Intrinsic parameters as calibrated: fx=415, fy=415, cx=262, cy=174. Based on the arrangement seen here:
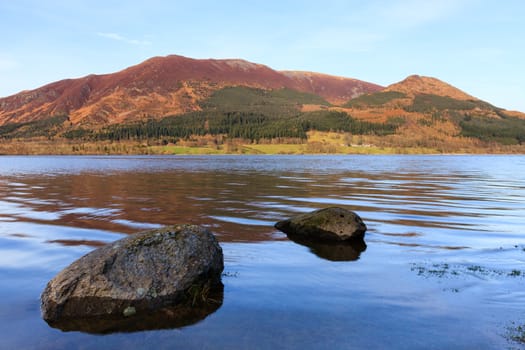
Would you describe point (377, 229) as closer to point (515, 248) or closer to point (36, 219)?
point (515, 248)

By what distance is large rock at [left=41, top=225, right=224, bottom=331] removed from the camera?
9.97 metres

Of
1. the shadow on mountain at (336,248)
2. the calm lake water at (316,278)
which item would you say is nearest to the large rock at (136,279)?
the calm lake water at (316,278)

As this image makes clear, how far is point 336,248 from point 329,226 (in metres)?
1.58

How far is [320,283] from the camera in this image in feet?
40.9

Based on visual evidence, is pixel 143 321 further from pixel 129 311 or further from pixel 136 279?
pixel 136 279

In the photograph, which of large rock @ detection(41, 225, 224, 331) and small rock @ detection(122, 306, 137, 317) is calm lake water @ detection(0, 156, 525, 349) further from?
small rock @ detection(122, 306, 137, 317)

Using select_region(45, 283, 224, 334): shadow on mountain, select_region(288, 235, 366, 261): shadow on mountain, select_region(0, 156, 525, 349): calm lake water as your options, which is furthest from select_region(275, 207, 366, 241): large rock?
select_region(45, 283, 224, 334): shadow on mountain

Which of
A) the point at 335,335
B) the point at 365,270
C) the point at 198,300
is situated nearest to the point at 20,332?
the point at 198,300

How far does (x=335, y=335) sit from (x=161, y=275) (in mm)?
4612

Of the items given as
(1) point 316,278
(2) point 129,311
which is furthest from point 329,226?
(2) point 129,311

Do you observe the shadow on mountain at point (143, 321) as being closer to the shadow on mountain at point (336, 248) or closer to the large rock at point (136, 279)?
the large rock at point (136, 279)

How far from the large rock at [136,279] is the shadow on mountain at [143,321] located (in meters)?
0.09

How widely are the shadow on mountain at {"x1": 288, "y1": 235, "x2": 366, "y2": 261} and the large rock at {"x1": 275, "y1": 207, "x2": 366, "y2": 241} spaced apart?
384 mm

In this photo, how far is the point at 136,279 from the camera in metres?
10.5
